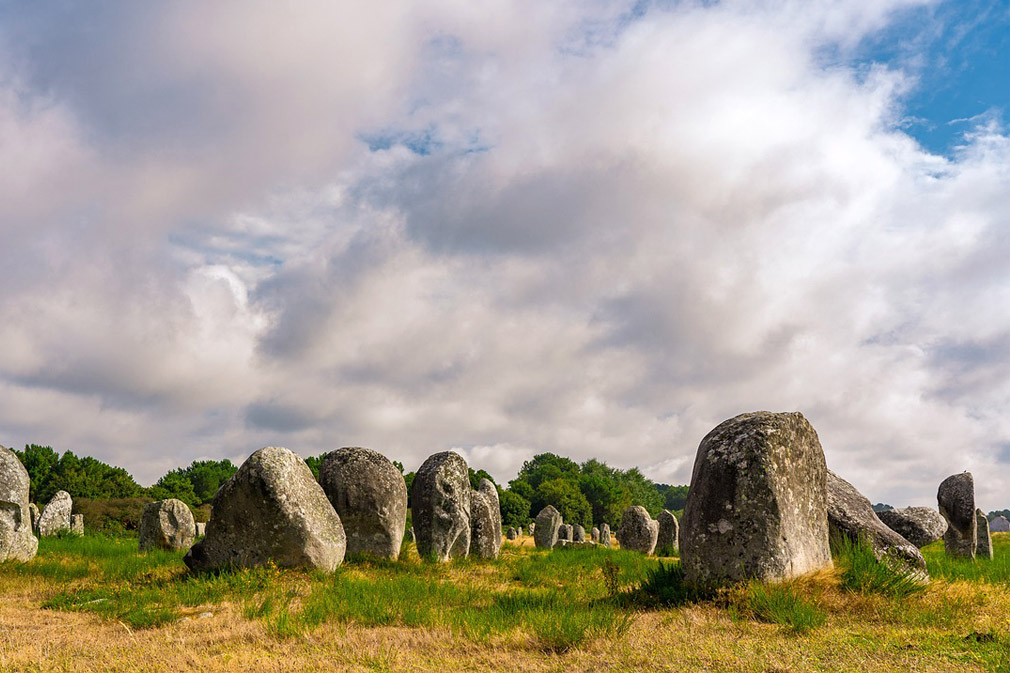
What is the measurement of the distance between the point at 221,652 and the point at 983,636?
8368 mm

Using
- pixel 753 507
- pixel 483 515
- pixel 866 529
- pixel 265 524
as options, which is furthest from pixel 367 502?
pixel 866 529

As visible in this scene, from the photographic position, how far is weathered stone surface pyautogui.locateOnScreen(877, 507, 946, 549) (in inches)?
583

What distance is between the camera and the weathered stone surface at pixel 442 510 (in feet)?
61.3

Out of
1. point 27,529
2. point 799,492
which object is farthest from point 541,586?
point 27,529

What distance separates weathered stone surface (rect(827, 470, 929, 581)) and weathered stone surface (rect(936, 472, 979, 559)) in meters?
9.73

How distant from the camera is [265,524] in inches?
526

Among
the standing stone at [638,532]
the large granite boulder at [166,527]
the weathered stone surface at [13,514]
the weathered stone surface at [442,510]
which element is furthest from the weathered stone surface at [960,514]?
the weathered stone surface at [13,514]

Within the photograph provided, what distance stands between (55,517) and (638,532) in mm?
22390

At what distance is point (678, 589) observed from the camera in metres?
9.84

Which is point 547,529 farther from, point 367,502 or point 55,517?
point 55,517

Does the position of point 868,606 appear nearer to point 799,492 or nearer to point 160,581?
point 799,492

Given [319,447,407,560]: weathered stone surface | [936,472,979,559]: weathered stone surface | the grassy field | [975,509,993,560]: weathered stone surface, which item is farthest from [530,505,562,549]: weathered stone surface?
the grassy field

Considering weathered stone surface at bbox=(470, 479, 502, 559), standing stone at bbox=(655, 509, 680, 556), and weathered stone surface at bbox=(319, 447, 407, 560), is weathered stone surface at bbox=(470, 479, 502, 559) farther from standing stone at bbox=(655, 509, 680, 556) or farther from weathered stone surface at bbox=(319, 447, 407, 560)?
standing stone at bbox=(655, 509, 680, 556)

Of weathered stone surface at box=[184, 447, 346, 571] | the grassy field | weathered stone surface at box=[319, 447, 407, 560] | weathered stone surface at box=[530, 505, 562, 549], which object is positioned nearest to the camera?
the grassy field
